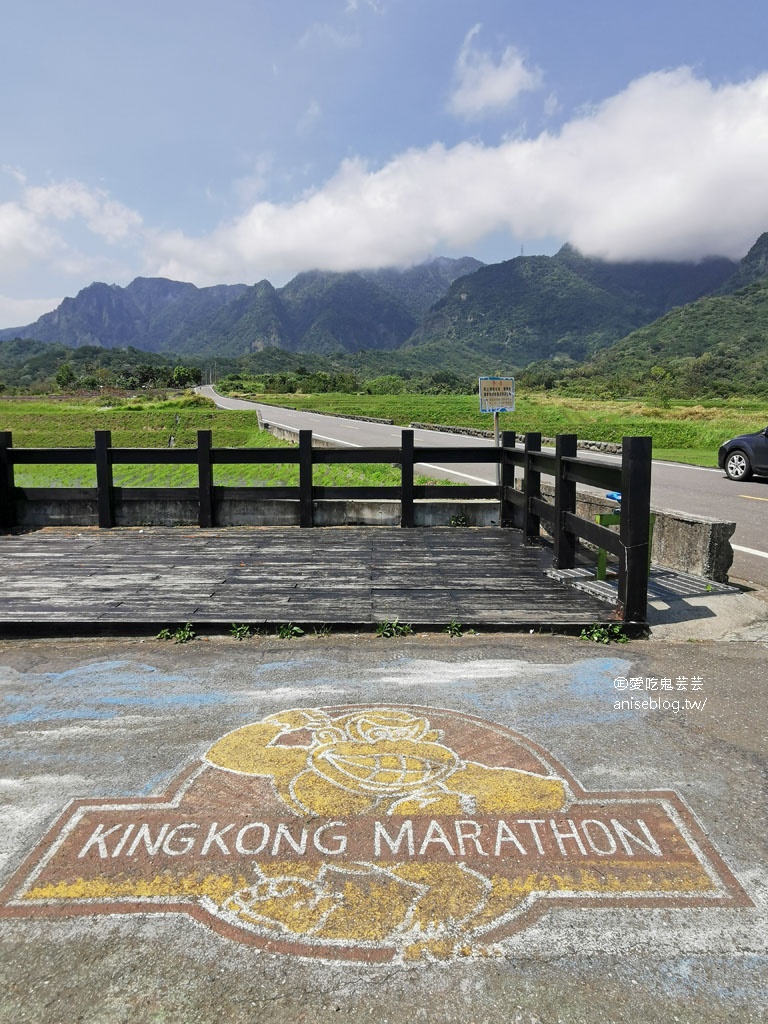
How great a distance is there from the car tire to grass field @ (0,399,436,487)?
8.32m

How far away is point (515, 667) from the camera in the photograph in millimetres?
4754

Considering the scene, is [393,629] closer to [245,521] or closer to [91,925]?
[91,925]

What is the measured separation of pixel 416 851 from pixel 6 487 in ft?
29.5

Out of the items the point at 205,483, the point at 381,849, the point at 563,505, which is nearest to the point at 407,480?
the point at 205,483

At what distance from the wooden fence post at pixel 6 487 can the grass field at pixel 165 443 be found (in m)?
4.00

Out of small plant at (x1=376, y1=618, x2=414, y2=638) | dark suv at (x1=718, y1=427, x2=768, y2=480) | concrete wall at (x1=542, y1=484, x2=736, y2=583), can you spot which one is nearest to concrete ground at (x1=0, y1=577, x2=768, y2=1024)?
small plant at (x1=376, y1=618, x2=414, y2=638)

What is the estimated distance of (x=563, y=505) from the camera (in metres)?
7.15

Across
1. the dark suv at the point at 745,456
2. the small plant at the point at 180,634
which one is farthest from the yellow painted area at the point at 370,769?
the dark suv at the point at 745,456

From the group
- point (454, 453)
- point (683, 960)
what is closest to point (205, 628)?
point (683, 960)

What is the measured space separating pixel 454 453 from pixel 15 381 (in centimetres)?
20142

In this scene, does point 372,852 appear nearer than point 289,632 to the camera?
Yes

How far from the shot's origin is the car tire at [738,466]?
690 inches

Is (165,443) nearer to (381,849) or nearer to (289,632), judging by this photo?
(289,632)

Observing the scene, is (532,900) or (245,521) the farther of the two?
(245,521)
